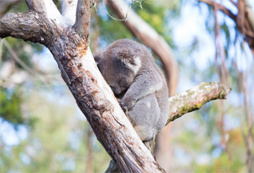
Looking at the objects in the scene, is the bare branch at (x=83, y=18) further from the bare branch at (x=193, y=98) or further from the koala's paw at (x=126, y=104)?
the bare branch at (x=193, y=98)

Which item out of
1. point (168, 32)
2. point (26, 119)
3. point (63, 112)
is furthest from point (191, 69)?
point (63, 112)

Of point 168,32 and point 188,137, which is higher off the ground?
point 168,32

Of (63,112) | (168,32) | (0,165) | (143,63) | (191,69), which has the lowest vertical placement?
(63,112)

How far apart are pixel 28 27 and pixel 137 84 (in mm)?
1543

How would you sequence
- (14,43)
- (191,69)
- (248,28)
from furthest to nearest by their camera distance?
(191,69)
(14,43)
(248,28)

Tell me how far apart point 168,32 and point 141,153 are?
319 inches

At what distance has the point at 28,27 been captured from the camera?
9.18 feet

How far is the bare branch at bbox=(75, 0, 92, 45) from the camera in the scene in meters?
2.54

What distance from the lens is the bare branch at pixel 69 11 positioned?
2.94 m

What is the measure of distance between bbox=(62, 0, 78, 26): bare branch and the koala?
89 centimetres

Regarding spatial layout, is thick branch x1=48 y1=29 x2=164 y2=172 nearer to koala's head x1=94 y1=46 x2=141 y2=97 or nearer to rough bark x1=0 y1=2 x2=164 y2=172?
rough bark x1=0 y1=2 x2=164 y2=172

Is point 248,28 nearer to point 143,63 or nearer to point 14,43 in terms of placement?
point 143,63

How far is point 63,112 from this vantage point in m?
19.9

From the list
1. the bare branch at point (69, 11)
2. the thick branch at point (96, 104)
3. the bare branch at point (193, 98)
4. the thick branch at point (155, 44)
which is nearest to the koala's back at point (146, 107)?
the bare branch at point (193, 98)
